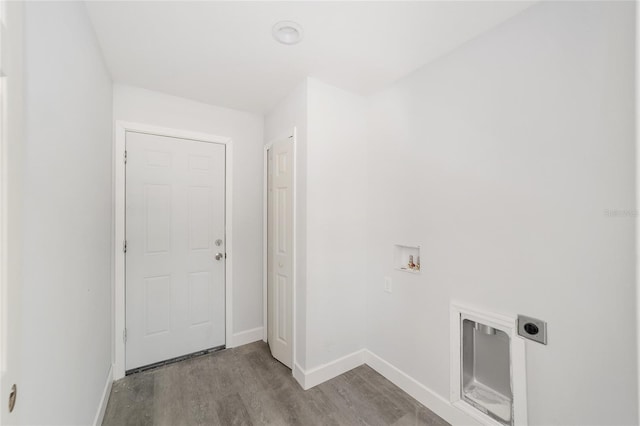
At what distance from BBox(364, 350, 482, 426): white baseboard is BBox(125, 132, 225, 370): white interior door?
4.97 ft

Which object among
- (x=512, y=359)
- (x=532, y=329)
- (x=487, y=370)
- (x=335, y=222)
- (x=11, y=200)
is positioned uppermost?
(x=11, y=200)

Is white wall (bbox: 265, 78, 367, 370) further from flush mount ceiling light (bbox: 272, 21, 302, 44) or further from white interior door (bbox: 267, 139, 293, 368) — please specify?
flush mount ceiling light (bbox: 272, 21, 302, 44)

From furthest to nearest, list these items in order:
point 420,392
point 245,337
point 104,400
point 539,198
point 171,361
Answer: point 245,337 < point 171,361 < point 420,392 < point 104,400 < point 539,198

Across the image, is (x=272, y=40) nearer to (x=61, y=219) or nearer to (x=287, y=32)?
(x=287, y=32)

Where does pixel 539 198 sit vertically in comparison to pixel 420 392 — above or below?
above

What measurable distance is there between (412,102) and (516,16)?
734 mm

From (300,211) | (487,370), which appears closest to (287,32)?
(300,211)

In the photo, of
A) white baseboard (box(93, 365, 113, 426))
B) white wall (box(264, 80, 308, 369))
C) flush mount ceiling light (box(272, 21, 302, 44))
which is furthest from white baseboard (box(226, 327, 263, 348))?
flush mount ceiling light (box(272, 21, 302, 44))

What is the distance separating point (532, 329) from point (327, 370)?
1.48 metres

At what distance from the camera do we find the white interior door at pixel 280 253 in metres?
2.37

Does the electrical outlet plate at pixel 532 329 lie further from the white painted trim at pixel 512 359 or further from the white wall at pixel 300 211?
the white wall at pixel 300 211

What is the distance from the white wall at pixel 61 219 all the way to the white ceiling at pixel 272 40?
0.26 meters

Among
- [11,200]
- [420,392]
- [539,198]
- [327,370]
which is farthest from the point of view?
[327,370]

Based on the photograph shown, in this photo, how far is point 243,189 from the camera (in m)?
2.85
